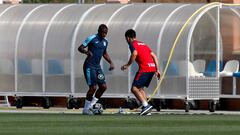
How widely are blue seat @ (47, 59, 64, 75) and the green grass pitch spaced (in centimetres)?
1306

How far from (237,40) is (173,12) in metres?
2.61

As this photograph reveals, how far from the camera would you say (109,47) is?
117ft

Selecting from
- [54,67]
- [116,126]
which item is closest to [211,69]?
[54,67]

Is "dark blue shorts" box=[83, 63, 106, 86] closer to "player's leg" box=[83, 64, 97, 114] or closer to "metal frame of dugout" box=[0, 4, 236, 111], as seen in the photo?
"player's leg" box=[83, 64, 97, 114]

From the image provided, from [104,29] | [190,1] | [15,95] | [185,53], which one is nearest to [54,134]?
[104,29]

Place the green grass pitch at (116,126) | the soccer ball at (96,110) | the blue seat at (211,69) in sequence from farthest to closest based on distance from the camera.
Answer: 1. the blue seat at (211,69)
2. the soccer ball at (96,110)
3. the green grass pitch at (116,126)

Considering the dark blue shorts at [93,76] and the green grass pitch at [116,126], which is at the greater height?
the dark blue shorts at [93,76]

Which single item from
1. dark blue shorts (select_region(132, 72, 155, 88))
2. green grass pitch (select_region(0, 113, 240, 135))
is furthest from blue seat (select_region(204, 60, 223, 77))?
green grass pitch (select_region(0, 113, 240, 135))

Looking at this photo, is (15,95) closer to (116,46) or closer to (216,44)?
(116,46)

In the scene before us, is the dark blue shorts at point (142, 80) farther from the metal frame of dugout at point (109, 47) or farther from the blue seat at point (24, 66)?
the blue seat at point (24, 66)

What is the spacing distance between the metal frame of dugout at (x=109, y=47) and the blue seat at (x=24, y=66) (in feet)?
0.11

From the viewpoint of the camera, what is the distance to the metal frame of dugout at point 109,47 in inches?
1366

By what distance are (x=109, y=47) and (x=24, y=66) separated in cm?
331

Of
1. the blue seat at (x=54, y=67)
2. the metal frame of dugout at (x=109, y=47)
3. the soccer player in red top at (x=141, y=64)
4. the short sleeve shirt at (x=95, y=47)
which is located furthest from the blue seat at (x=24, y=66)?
the soccer player in red top at (x=141, y=64)
